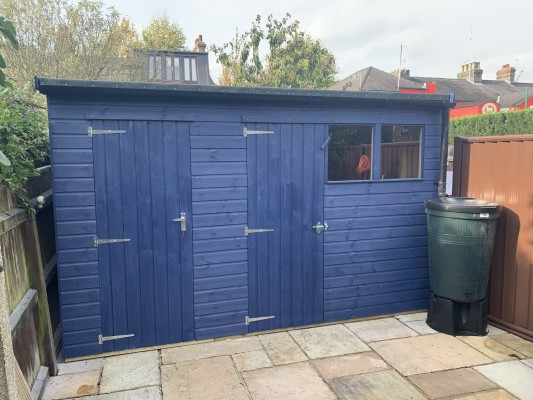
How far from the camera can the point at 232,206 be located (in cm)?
381

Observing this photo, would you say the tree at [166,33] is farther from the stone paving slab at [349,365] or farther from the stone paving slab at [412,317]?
the stone paving slab at [349,365]

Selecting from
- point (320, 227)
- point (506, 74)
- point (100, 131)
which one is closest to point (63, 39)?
point (100, 131)

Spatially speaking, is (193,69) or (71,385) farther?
(193,69)

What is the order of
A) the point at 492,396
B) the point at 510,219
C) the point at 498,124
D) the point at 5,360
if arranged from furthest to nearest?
the point at 498,124
the point at 510,219
the point at 492,396
the point at 5,360

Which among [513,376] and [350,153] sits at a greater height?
[350,153]

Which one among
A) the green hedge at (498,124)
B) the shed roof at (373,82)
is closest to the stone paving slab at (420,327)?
the green hedge at (498,124)

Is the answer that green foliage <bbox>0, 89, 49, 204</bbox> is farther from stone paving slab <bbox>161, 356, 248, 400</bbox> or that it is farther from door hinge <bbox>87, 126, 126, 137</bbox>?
stone paving slab <bbox>161, 356, 248, 400</bbox>

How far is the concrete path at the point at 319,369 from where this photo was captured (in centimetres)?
295

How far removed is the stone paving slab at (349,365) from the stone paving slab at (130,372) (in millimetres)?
1341

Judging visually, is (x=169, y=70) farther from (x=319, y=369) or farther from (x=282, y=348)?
(x=319, y=369)

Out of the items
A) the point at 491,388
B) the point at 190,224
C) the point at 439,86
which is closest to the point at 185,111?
the point at 190,224

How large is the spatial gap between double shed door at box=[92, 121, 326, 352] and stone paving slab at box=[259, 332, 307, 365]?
155 millimetres

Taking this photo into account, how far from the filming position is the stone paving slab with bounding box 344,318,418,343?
154 inches

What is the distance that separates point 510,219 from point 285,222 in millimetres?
2254
